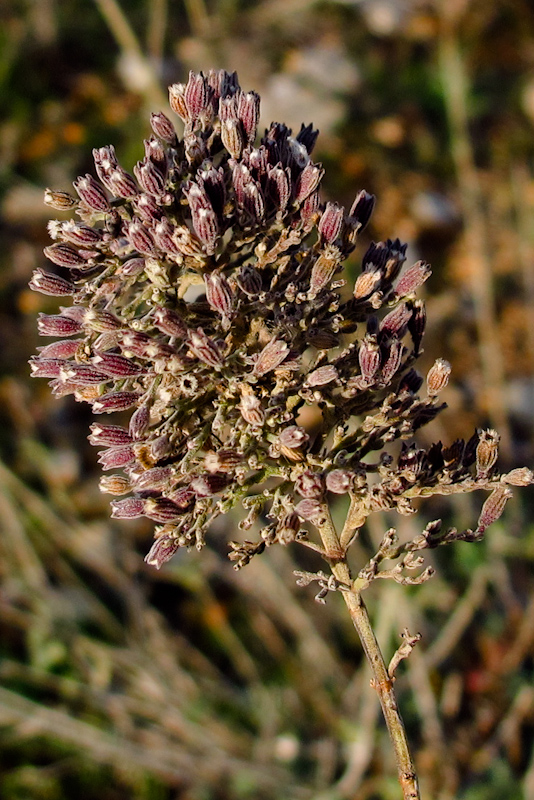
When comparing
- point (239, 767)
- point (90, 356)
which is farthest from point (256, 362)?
point (239, 767)

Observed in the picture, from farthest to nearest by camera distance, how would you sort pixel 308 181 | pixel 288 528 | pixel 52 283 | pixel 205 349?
pixel 52 283 < pixel 308 181 < pixel 288 528 < pixel 205 349

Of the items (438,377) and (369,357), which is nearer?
(369,357)

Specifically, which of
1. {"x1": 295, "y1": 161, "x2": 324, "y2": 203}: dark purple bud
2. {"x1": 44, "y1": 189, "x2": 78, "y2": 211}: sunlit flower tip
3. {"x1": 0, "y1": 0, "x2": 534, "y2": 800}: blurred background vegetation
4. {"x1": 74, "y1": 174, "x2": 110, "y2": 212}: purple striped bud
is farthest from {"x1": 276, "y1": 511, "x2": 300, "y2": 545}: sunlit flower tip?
{"x1": 0, "y1": 0, "x2": 534, "y2": 800}: blurred background vegetation

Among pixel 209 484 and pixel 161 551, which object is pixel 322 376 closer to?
pixel 209 484

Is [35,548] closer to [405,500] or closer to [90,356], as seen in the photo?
[90,356]

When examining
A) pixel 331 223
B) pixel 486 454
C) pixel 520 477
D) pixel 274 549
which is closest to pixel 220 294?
pixel 331 223

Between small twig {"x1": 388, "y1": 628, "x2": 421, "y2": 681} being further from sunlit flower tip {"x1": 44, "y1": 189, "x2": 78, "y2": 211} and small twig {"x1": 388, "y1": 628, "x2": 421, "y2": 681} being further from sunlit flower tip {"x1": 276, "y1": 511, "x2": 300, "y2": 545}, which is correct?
sunlit flower tip {"x1": 44, "y1": 189, "x2": 78, "y2": 211}

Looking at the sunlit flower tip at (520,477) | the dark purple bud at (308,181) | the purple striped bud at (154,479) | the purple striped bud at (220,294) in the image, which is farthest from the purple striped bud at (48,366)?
the sunlit flower tip at (520,477)
